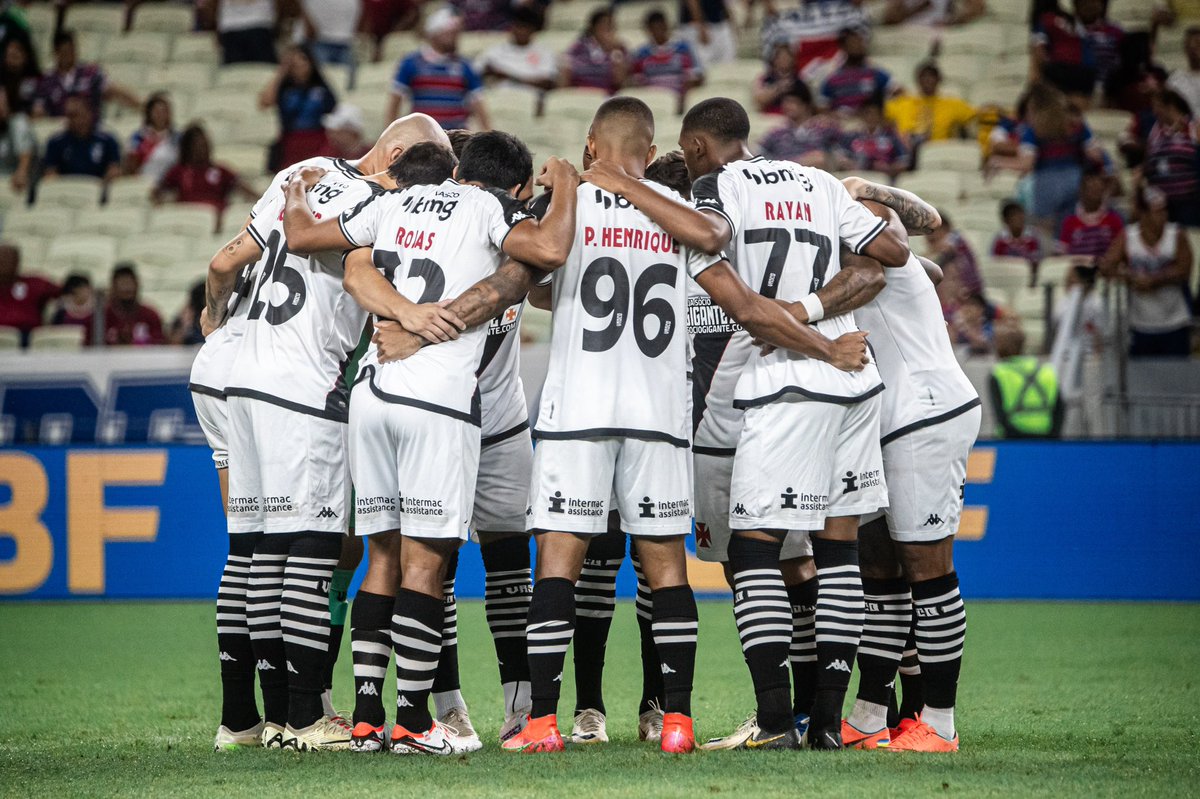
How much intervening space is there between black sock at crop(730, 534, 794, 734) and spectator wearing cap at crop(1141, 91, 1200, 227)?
9.52 meters

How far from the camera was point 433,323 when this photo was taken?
502 cm

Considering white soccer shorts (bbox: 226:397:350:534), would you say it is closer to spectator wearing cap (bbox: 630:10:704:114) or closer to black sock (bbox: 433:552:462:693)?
black sock (bbox: 433:552:462:693)

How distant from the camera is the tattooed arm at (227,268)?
561cm

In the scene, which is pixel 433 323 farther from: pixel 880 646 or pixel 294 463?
pixel 880 646

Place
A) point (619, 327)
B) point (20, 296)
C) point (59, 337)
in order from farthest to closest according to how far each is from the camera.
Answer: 1. point (20, 296)
2. point (59, 337)
3. point (619, 327)

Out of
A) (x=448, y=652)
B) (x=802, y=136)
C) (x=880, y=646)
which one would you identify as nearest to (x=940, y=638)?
(x=880, y=646)

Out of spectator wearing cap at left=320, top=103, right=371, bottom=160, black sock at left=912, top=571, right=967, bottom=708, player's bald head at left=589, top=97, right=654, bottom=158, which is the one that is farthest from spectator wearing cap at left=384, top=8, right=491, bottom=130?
black sock at left=912, top=571, right=967, bottom=708

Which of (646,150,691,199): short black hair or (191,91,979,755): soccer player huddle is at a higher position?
(646,150,691,199): short black hair

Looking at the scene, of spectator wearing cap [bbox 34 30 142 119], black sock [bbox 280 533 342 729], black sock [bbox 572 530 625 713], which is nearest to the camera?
black sock [bbox 280 533 342 729]

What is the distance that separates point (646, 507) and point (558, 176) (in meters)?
1.24

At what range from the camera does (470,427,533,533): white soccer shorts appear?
5.61 m

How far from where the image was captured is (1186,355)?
11.1 meters

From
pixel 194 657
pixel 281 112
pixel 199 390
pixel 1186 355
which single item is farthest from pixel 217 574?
pixel 1186 355

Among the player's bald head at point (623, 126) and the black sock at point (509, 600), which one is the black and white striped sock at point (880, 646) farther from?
the player's bald head at point (623, 126)
